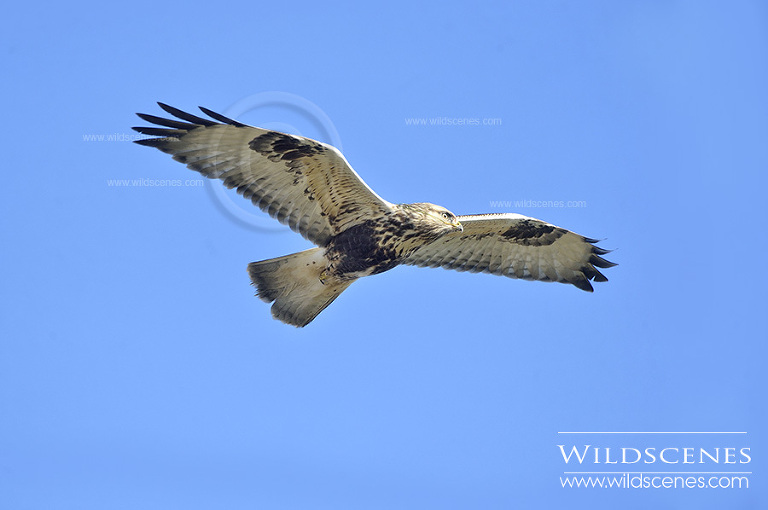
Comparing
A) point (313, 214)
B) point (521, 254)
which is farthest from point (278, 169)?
point (521, 254)

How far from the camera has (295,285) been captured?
31.5 ft

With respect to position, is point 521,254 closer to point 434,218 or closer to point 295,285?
point 434,218

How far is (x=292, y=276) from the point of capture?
956 centimetres

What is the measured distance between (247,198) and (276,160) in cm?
51

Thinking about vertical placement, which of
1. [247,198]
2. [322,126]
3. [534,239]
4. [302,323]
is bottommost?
[302,323]

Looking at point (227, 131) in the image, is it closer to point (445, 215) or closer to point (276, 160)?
point (276, 160)

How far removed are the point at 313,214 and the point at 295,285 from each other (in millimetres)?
777

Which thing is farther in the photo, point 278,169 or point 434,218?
point 434,218

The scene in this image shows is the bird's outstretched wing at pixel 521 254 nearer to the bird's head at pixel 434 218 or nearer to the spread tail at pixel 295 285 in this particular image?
the bird's head at pixel 434 218

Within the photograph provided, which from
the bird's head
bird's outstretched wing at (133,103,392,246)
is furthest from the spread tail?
the bird's head

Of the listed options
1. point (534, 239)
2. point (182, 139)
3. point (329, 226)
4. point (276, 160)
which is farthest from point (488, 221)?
point (182, 139)

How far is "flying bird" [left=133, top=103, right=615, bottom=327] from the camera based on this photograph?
A: 8.70m

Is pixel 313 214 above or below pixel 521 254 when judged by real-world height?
below

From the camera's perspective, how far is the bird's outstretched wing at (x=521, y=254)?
10258 millimetres
